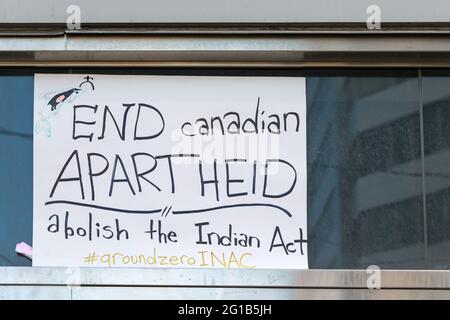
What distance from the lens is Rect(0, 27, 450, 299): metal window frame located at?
15.0 ft

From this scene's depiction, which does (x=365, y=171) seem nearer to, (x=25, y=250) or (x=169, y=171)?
(x=169, y=171)

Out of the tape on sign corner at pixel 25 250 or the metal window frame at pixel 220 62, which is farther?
the tape on sign corner at pixel 25 250

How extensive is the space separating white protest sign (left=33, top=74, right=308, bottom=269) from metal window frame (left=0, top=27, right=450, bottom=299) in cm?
12

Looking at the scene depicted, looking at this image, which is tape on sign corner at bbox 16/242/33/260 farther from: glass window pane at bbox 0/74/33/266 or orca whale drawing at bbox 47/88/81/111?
orca whale drawing at bbox 47/88/81/111

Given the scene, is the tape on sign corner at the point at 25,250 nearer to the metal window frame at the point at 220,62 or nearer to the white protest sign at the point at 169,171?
the white protest sign at the point at 169,171

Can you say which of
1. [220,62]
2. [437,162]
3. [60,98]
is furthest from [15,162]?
[437,162]

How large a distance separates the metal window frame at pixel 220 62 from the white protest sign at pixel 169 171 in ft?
0.39

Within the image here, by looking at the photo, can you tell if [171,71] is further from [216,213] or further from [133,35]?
[216,213]

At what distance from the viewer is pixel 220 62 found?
15.8 feet

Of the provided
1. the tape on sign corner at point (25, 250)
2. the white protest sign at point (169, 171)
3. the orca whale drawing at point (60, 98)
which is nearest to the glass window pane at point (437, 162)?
the white protest sign at point (169, 171)

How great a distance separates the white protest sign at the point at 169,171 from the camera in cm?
473
